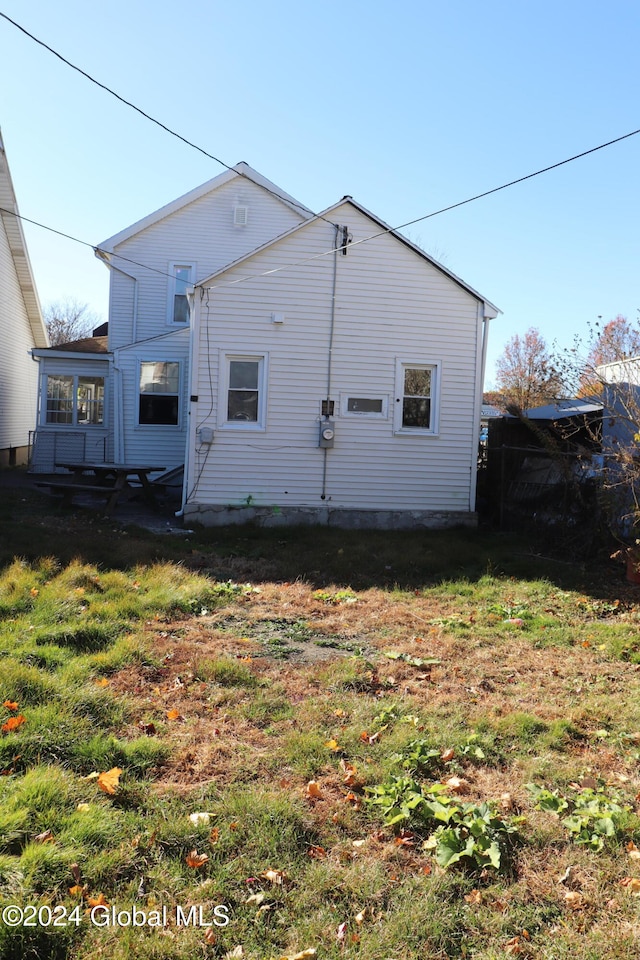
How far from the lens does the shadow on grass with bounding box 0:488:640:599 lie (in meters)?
8.80

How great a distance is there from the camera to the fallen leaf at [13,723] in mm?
3949

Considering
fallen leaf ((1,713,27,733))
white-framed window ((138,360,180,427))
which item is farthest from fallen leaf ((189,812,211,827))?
white-framed window ((138,360,180,427))

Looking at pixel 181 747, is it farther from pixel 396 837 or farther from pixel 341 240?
pixel 341 240

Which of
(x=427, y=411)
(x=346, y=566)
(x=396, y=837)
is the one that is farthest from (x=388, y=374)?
(x=396, y=837)

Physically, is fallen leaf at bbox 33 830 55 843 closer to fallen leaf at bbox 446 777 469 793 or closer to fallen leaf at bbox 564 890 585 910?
fallen leaf at bbox 446 777 469 793

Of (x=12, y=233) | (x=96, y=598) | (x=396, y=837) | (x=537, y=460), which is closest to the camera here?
(x=396, y=837)

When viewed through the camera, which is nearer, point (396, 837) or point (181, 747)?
point (396, 837)

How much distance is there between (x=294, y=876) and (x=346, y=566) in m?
6.53

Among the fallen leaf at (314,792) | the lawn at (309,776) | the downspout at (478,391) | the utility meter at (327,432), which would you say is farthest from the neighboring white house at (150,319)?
the fallen leaf at (314,792)

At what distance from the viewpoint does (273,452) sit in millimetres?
12406

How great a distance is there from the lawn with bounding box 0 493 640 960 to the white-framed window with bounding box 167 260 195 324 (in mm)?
12737

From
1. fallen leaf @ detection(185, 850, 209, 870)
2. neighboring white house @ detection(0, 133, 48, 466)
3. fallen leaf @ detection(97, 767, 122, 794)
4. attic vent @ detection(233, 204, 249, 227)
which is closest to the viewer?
fallen leaf @ detection(185, 850, 209, 870)

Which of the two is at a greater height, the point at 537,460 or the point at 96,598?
the point at 537,460

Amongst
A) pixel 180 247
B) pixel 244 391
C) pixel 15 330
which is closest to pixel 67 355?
pixel 180 247
